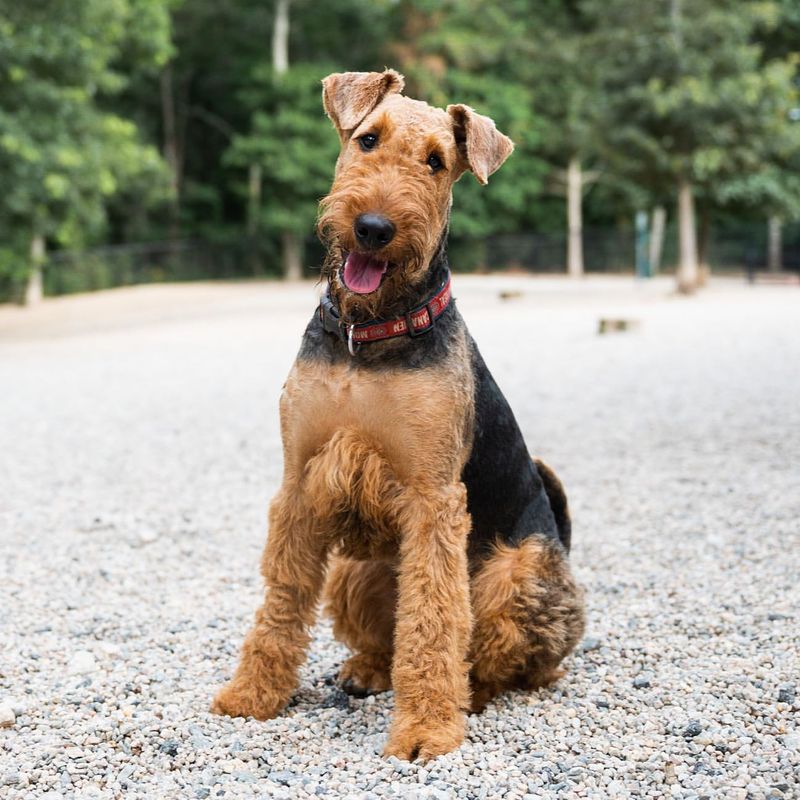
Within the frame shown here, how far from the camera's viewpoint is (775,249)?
32.5 meters

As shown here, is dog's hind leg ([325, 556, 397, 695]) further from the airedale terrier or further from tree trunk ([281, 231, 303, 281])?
tree trunk ([281, 231, 303, 281])

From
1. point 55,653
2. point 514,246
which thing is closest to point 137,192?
point 514,246

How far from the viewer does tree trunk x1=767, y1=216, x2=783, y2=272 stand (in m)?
32.5

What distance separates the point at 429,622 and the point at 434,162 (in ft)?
4.27

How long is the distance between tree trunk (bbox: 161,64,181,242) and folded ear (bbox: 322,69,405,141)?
2946 centimetres

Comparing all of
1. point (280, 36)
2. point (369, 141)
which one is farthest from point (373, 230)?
point (280, 36)

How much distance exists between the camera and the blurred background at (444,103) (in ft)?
59.9

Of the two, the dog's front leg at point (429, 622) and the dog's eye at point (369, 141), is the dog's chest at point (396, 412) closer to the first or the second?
the dog's front leg at point (429, 622)

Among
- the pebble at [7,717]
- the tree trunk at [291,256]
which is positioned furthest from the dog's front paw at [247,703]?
the tree trunk at [291,256]

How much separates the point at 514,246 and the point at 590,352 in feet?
75.6

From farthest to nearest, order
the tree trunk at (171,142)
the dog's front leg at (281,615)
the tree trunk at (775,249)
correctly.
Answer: the tree trunk at (775,249) < the tree trunk at (171,142) < the dog's front leg at (281,615)

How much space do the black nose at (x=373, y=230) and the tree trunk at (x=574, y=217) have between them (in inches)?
1235

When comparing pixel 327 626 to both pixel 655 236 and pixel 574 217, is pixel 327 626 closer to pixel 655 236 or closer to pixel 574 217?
pixel 574 217

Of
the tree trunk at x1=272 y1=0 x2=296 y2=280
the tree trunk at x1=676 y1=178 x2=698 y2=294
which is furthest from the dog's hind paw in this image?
the tree trunk at x1=272 y1=0 x2=296 y2=280
